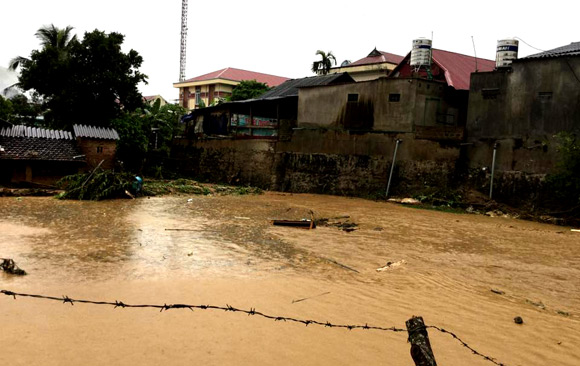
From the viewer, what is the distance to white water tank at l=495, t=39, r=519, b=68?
61.9 feet

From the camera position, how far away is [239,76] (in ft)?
162

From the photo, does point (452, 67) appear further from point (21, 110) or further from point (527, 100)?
point (21, 110)

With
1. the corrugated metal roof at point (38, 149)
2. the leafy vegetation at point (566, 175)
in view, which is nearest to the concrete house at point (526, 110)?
the leafy vegetation at point (566, 175)

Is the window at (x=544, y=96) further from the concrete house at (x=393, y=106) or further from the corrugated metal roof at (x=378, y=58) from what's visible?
the corrugated metal roof at (x=378, y=58)

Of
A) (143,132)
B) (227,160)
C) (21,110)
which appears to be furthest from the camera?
(21,110)

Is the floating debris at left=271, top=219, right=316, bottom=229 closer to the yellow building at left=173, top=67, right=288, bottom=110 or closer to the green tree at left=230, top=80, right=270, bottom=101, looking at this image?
the green tree at left=230, top=80, right=270, bottom=101

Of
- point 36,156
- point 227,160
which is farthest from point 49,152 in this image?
point 227,160

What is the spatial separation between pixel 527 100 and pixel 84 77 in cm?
2237

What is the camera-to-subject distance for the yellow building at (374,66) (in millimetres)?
33281

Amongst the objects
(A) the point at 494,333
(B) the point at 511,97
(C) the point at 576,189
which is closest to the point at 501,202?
(C) the point at 576,189

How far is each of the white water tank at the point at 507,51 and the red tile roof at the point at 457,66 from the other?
3.98m

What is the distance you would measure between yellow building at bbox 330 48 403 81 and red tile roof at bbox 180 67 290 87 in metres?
15.6

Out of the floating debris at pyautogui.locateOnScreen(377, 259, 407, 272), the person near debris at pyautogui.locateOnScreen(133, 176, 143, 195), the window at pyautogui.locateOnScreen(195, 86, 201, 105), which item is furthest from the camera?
the window at pyautogui.locateOnScreen(195, 86, 201, 105)

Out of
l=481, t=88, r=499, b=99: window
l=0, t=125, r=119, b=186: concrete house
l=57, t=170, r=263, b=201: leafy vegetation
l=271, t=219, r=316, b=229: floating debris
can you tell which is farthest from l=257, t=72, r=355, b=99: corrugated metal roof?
l=271, t=219, r=316, b=229: floating debris
